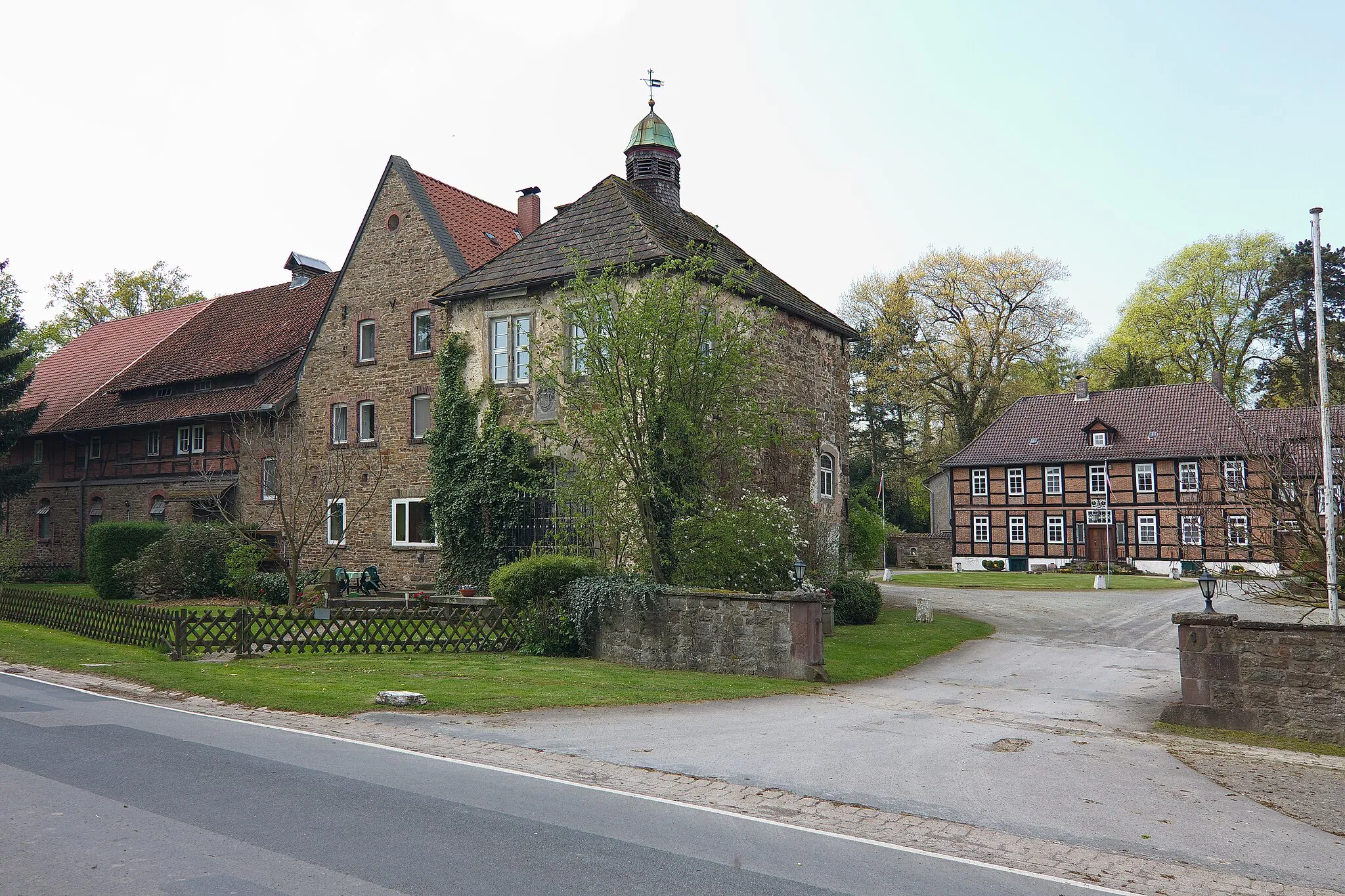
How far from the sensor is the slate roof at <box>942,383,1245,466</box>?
47.9m

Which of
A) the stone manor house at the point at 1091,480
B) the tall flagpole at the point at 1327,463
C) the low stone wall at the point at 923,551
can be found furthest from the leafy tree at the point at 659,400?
the low stone wall at the point at 923,551

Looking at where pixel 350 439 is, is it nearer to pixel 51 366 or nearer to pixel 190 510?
pixel 190 510

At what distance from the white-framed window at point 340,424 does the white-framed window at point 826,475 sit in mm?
14654

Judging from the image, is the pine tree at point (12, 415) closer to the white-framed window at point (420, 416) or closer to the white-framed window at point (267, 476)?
the white-framed window at point (267, 476)

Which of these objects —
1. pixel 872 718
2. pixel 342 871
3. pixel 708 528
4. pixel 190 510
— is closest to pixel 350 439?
pixel 190 510

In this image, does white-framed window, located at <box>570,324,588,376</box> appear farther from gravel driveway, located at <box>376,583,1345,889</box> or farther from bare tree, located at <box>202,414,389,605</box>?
bare tree, located at <box>202,414,389,605</box>

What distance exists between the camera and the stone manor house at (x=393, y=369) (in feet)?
82.9

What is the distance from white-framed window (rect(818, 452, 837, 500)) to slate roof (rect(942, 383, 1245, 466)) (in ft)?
85.1

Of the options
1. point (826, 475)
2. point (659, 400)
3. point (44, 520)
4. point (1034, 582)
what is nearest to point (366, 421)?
point (826, 475)

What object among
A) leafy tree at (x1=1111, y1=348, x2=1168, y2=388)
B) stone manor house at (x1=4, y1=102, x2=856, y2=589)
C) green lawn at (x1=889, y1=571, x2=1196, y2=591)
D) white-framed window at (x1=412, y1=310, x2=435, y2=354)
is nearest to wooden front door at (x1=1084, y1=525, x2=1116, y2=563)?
green lawn at (x1=889, y1=571, x2=1196, y2=591)

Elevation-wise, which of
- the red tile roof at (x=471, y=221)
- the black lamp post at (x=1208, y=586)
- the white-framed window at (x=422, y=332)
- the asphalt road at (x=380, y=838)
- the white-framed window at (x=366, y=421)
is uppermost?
the red tile roof at (x=471, y=221)

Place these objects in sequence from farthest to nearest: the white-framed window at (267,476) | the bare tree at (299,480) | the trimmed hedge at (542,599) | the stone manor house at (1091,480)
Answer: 1. the stone manor house at (1091,480)
2. the white-framed window at (267,476)
3. the bare tree at (299,480)
4. the trimmed hedge at (542,599)

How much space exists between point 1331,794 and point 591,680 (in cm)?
943

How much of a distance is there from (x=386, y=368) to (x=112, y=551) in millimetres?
9346
